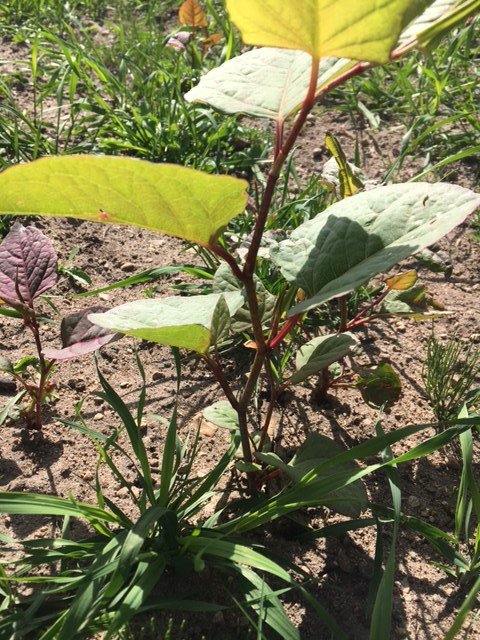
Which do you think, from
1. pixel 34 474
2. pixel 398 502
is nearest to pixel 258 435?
pixel 398 502

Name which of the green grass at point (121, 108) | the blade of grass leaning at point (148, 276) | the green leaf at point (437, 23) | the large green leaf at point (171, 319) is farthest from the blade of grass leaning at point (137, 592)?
the green grass at point (121, 108)

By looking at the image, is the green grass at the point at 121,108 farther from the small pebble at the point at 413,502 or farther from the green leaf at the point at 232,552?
the green leaf at the point at 232,552

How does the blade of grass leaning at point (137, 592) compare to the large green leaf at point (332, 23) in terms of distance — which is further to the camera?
the blade of grass leaning at point (137, 592)

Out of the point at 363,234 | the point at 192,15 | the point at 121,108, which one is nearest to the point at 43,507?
the point at 363,234

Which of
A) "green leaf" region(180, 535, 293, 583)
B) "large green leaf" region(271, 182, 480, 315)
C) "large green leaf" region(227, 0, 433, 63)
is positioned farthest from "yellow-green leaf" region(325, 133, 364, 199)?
"green leaf" region(180, 535, 293, 583)

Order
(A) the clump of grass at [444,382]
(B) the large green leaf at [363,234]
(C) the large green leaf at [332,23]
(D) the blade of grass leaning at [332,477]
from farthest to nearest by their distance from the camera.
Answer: (A) the clump of grass at [444,382] → (D) the blade of grass leaning at [332,477] → (B) the large green leaf at [363,234] → (C) the large green leaf at [332,23]

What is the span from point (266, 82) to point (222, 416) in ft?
2.39

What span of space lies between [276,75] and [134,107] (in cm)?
181

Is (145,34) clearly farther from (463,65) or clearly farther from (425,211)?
(425,211)

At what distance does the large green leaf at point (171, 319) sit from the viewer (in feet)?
3.65

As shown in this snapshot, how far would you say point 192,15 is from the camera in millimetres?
3252

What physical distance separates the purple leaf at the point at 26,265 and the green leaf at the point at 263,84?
0.61 metres

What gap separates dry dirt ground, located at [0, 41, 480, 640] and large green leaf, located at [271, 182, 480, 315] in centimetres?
62

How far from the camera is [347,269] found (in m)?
1.22
